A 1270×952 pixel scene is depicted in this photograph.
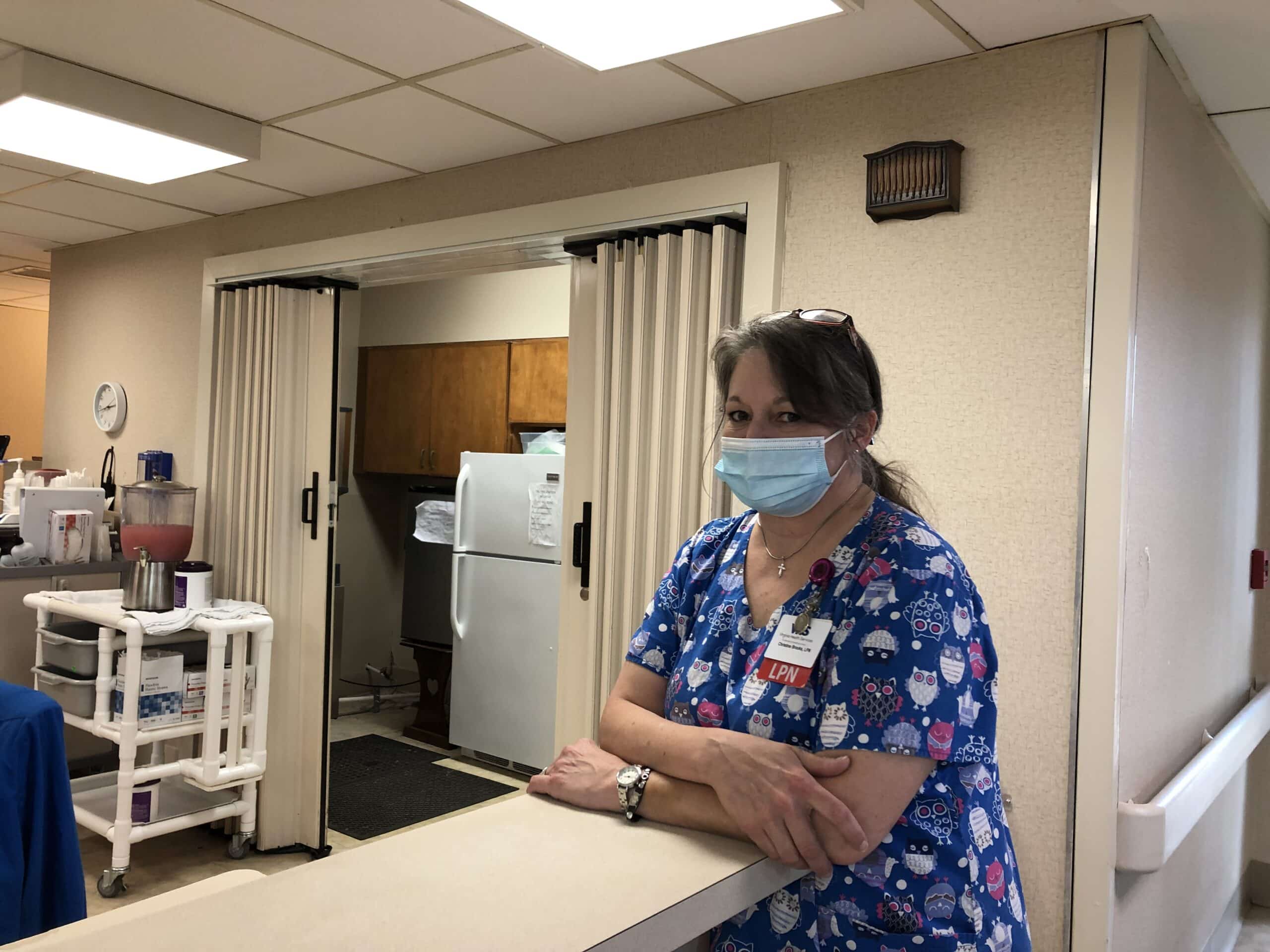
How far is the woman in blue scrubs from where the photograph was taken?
116cm

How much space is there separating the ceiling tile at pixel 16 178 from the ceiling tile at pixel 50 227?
32cm

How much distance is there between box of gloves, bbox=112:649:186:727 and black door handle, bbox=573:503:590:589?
1.55m

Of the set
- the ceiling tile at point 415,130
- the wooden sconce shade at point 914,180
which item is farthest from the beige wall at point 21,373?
the wooden sconce shade at point 914,180

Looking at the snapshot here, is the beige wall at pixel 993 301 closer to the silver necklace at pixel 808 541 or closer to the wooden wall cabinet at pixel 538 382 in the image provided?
the silver necklace at pixel 808 541

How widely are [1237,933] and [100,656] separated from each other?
13.4 feet

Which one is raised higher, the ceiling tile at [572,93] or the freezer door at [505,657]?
the ceiling tile at [572,93]

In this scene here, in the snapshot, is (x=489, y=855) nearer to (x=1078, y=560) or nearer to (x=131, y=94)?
(x=1078, y=560)

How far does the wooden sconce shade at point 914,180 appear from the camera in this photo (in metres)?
2.23

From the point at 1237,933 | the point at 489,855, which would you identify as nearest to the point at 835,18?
the point at 489,855

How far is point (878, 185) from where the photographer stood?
234 cm

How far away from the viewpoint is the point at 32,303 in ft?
22.8

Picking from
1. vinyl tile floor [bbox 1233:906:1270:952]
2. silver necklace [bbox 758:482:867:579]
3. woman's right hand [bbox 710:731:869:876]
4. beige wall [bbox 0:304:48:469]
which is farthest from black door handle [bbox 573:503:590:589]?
beige wall [bbox 0:304:48:469]

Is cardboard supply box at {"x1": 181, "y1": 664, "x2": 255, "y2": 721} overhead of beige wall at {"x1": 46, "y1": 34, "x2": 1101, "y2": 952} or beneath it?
beneath

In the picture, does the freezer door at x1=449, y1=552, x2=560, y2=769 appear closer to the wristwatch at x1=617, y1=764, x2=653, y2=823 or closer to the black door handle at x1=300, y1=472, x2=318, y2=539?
the black door handle at x1=300, y1=472, x2=318, y2=539
